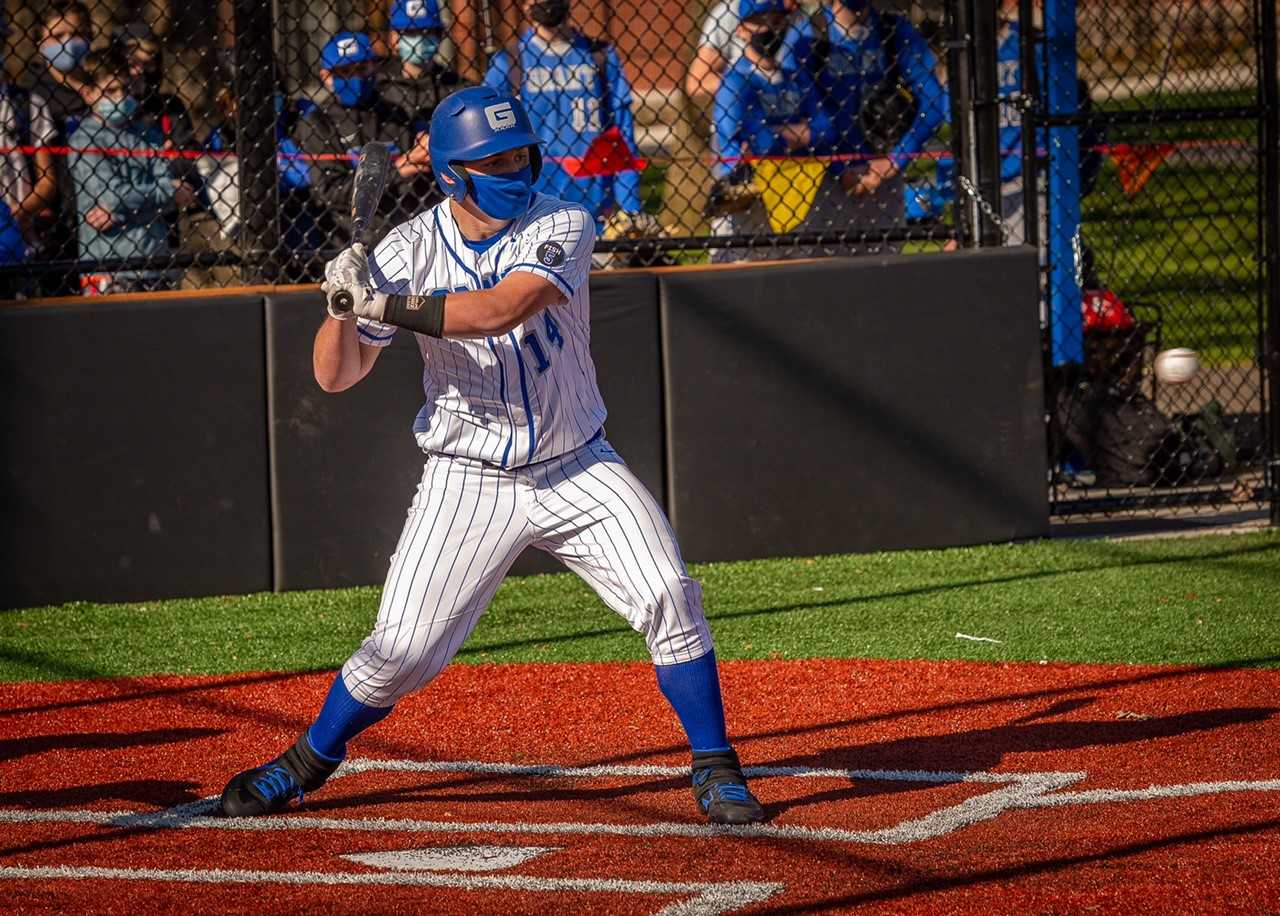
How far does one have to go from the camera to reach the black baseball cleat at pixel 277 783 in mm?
4250

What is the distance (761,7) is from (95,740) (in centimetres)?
480

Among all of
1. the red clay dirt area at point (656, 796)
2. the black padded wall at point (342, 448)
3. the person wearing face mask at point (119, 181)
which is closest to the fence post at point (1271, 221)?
the red clay dirt area at point (656, 796)

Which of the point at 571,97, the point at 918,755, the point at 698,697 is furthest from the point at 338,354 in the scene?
the point at 571,97

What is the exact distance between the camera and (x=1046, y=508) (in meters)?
7.80

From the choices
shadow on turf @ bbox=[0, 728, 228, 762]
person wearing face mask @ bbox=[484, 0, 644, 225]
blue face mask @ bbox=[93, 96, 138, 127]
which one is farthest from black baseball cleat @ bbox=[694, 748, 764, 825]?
blue face mask @ bbox=[93, 96, 138, 127]

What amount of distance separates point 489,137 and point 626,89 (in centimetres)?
423

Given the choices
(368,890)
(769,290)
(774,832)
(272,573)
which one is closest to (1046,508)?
(769,290)

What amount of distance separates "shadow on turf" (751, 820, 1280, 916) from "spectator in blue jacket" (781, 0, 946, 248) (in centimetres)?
471

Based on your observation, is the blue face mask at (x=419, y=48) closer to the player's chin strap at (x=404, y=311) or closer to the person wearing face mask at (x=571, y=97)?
the person wearing face mask at (x=571, y=97)

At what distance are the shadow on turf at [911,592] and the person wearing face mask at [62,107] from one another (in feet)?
9.25

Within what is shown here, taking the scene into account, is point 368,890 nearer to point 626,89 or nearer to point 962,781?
point 962,781

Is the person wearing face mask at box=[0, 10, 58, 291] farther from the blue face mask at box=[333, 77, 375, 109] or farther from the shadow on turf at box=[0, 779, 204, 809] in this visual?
the shadow on turf at box=[0, 779, 204, 809]

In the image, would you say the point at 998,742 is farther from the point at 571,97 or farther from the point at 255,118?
the point at 255,118

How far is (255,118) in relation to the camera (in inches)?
293
